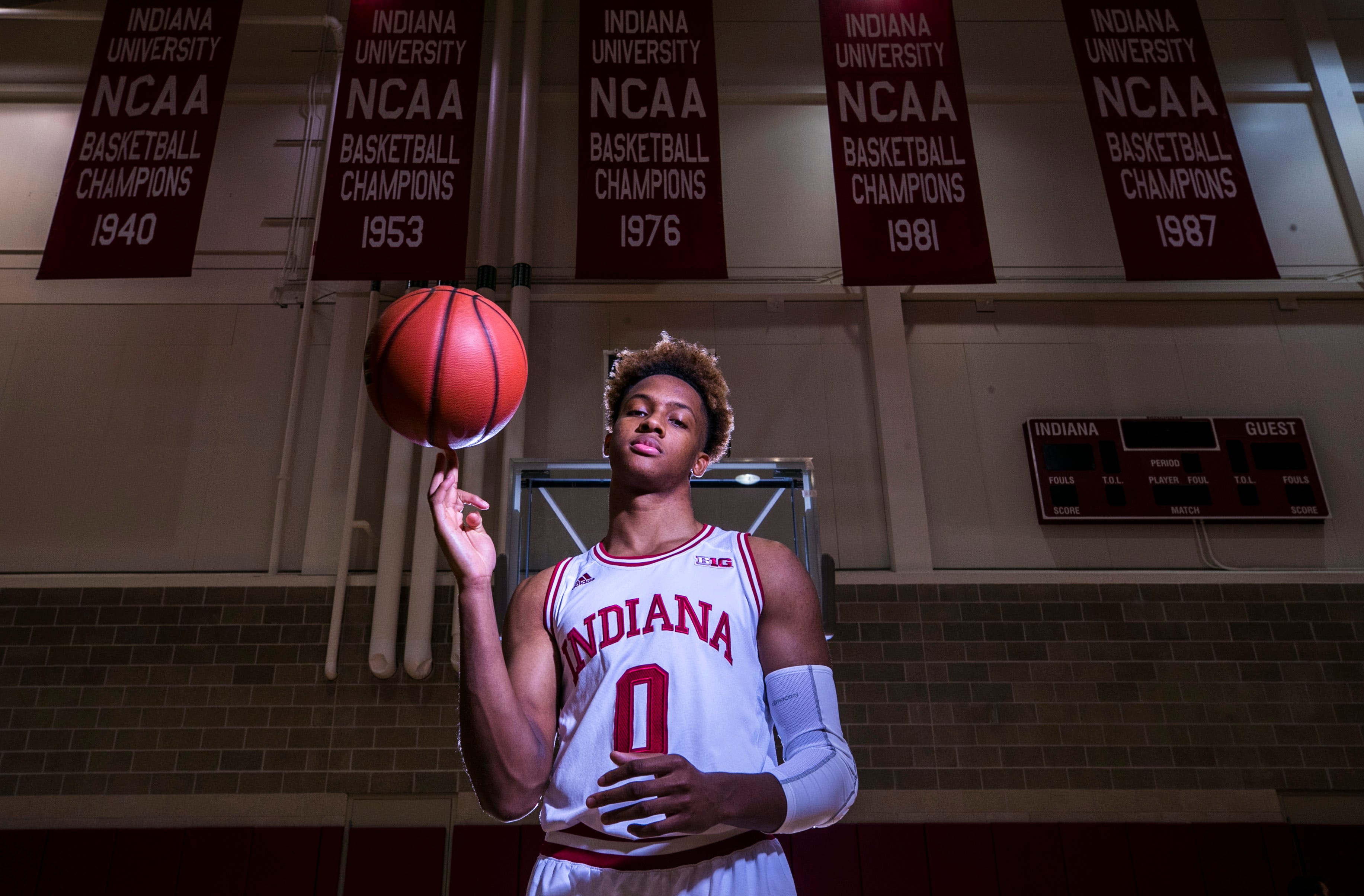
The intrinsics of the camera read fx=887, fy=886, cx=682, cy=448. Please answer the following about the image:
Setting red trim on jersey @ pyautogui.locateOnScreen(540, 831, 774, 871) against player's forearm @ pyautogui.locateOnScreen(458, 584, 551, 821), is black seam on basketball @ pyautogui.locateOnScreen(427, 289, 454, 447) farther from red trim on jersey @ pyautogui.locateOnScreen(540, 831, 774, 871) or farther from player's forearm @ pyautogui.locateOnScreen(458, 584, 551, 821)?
red trim on jersey @ pyautogui.locateOnScreen(540, 831, 774, 871)

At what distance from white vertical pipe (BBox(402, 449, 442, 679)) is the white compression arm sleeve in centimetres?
455

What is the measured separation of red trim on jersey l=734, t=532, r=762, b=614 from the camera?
1.94m

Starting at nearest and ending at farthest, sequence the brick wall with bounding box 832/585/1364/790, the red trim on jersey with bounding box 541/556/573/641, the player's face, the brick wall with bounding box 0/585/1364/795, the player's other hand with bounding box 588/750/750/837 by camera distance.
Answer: the player's other hand with bounding box 588/750/750/837 → the red trim on jersey with bounding box 541/556/573/641 → the player's face → the brick wall with bounding box 0/585/1364/795 → the brick wall with bounding box 832/585/1364/790

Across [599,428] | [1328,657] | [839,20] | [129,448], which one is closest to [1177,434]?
[1328,657]

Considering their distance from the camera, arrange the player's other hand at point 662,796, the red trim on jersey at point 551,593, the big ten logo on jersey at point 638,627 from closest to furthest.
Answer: the player's other hand at point 662,796, the big ten logo on jersey at point 638,627, the red trim on jersey at point 551,593

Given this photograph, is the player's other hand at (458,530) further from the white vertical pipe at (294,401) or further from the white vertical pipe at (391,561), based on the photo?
the white vertical pipe at (294,401)

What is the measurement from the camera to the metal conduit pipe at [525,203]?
21.8 feet

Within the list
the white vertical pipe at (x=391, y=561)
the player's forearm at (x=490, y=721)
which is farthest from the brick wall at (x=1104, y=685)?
the player's forearm at (x=490, y=721)

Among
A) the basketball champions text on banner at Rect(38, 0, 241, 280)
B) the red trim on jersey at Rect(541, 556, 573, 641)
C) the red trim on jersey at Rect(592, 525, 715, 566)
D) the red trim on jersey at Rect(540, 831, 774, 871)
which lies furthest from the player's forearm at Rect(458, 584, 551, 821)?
the basketball champions text on banner at Rect(38, 0, 241, 280)

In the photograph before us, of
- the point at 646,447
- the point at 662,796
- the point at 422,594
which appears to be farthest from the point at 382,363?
the point at 422,594

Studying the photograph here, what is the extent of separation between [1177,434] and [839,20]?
408 centimetres

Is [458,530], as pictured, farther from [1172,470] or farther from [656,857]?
[1172,470]

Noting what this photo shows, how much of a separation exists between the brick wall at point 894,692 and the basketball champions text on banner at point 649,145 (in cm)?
282

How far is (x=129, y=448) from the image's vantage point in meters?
6.82
